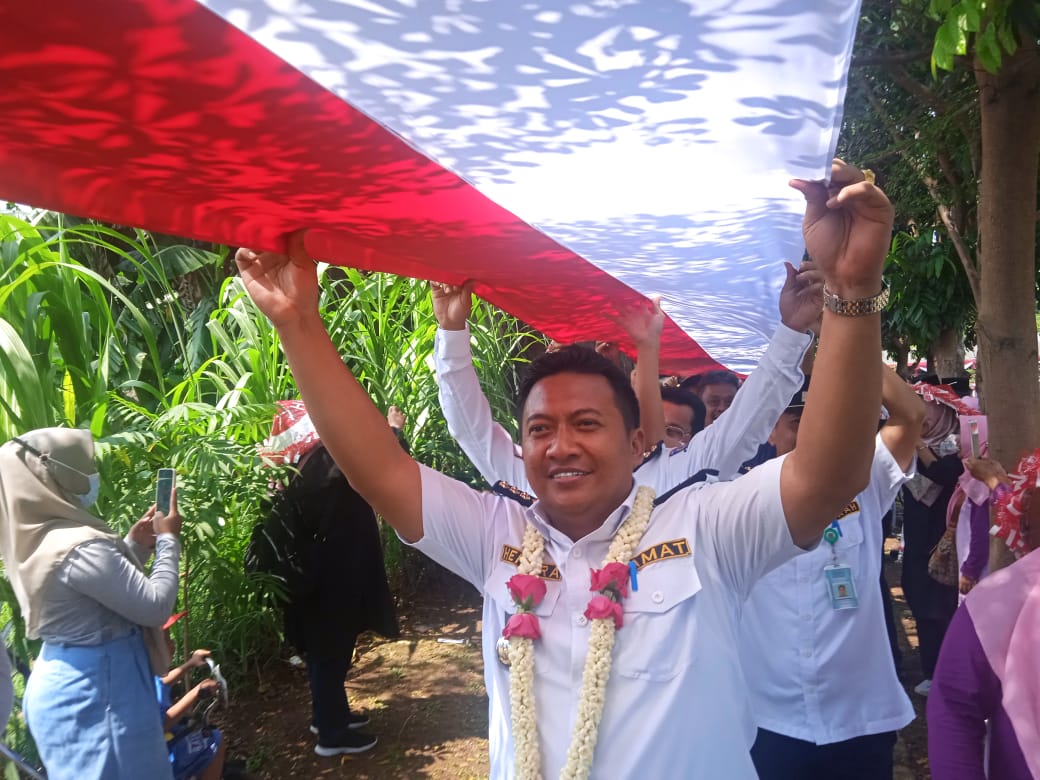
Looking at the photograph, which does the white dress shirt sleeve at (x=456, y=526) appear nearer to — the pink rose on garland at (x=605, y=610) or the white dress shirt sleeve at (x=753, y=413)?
the pink rose on garland at (x=605, y=610)

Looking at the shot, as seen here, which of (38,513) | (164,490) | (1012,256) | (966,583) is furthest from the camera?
(966,583)

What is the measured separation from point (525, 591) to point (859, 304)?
2.29 ft

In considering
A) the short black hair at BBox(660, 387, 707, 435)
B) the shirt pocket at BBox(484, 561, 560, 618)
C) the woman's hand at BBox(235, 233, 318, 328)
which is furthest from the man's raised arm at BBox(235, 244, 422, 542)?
the short black hair at BBox(660, 387, 707, 435)

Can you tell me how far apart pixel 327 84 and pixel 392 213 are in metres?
0.52

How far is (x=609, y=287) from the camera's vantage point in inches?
105

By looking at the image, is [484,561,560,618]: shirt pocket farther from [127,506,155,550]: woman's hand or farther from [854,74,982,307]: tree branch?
[854,74,982,307]: tree branch

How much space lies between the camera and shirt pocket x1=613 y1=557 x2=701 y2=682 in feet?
4.02

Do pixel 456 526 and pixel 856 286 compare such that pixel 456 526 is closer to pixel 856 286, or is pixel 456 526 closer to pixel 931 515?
pixel 856 286

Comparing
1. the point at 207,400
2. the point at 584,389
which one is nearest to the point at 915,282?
the point at 207,400

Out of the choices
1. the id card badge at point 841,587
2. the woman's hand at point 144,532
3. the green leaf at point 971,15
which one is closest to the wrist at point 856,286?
the green leaf at point 971,15

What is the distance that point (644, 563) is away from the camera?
1318mm

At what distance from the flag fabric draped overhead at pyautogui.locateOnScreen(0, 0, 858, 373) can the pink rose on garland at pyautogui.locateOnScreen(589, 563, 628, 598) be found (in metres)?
0.78

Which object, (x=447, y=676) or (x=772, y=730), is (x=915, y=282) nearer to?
(x=447, y=676)

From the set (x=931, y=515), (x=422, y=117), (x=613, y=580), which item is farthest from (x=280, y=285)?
(x=931, y=515)
